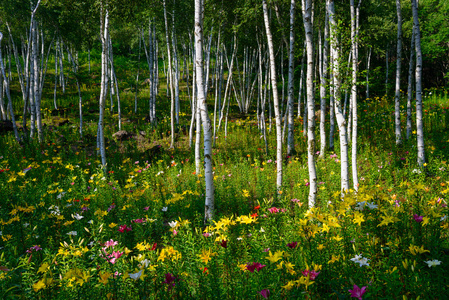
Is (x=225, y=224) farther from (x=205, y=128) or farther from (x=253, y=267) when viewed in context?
(x=205, y=128)

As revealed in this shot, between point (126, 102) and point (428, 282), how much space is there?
1718 centimetres

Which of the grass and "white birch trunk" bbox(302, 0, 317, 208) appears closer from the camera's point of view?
the grass

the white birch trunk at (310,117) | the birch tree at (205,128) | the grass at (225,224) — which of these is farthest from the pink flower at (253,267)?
the white birch trunk at (310,117)

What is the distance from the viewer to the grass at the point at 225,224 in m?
1.71

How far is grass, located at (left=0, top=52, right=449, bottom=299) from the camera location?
67.2 inches

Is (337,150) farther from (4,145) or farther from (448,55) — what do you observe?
(448,55)

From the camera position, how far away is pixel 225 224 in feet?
6.84

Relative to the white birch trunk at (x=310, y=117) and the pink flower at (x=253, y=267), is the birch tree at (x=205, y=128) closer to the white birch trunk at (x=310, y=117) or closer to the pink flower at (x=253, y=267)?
the white birch trunk at (x=310, y=117)

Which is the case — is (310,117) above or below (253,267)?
above

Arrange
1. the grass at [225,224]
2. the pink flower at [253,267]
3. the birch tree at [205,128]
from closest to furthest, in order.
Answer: the pink flower at [253,267], the grass at [225,224], the birch tree at [205,128]

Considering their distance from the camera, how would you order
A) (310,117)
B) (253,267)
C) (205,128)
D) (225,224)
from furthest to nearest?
(310,117)
(205,128)
(225,224)
(253,267)

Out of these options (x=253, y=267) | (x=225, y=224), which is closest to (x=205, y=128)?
(x=225, y=224)

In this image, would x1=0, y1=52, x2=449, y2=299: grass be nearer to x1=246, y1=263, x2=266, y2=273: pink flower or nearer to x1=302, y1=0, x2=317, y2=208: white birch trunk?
x1=246, y1=263, x2=266, y2=273: pink flower

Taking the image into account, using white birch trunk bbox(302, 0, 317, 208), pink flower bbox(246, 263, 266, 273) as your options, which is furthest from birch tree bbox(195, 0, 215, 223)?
pink flower bbox(246, 263, 266, 273)
